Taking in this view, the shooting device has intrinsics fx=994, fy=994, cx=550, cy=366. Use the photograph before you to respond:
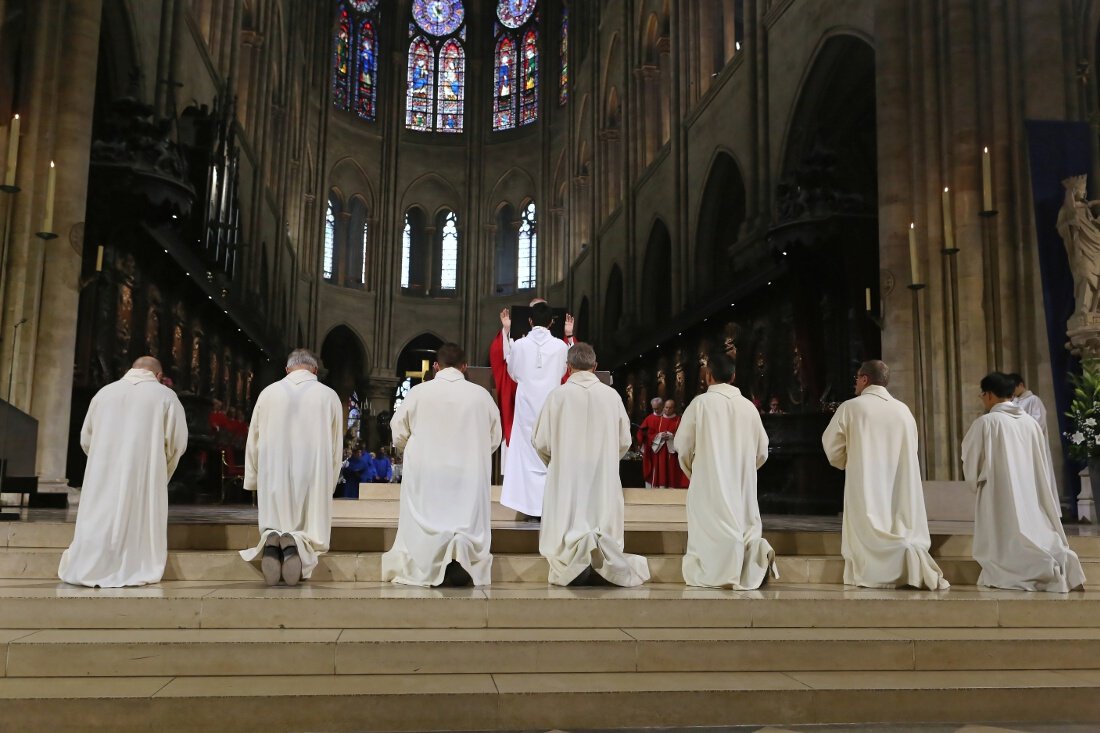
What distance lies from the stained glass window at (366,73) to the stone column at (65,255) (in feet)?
91.6

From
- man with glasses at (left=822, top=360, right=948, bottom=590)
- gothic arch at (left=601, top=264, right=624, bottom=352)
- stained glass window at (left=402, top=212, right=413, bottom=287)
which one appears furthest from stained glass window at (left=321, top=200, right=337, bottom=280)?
man with glasses at (left=822, top=360, right=948, bottom=590)

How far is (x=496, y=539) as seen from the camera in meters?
7.08

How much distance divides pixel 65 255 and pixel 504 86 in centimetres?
3076

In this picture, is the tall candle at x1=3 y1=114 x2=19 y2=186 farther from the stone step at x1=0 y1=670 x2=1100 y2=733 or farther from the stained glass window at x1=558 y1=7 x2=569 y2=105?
the stained glass window at x1=558 y1=7 x2=569 y2=105

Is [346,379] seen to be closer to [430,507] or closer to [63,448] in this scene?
[63,448]

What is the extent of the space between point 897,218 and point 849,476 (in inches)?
224

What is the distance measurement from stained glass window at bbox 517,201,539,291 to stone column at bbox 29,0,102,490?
27712 mm

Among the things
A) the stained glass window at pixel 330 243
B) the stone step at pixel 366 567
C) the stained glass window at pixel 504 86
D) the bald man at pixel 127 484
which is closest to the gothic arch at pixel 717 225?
the stone step at pixel 366 567

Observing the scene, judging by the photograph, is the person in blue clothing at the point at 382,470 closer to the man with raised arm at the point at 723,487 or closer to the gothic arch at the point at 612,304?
the gothic arch at the point at 612,304

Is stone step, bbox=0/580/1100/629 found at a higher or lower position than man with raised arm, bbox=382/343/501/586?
lower

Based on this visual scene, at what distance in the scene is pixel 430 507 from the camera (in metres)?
6.31

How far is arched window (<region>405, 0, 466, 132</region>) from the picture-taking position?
39.9 metres

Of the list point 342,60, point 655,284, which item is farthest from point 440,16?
point 655,284

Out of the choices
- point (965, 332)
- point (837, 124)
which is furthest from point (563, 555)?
point (837, 124)
